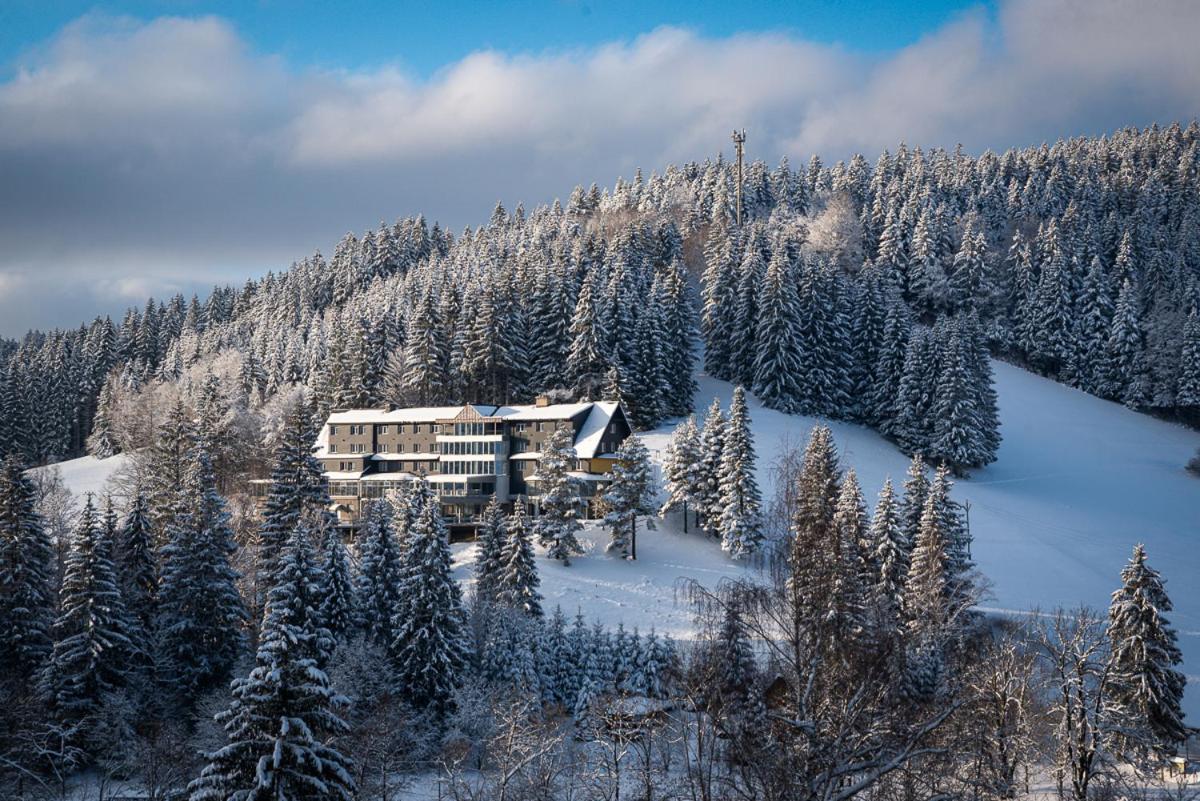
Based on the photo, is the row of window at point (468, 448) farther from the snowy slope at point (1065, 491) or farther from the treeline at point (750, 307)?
the snowy slope at point (1065, 491)

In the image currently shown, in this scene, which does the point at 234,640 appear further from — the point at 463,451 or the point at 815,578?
the point at 815,578

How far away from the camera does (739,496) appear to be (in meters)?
52.2

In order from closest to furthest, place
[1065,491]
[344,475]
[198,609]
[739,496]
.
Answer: [198,609] → [739,496] → [344,475] → [1065,491]

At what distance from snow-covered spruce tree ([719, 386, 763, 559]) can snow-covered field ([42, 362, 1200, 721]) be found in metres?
1.72

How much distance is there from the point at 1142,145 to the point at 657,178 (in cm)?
8774

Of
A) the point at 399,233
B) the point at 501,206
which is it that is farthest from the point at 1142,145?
the point at 399,233

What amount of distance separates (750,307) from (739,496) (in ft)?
103

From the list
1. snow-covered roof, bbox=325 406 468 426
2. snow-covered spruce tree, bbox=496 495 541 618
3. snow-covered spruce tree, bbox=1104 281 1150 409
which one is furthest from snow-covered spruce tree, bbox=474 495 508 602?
snow-covered spruce tree, bbox=1104 281 1150 409

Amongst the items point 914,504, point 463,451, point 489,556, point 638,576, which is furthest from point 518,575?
point 914,504

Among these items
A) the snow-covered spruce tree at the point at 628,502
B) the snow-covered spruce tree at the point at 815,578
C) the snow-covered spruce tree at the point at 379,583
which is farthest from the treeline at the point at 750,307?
the snow-covered spruce tree at the point at 815,578

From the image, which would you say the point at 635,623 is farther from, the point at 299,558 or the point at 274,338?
the point at 274,338

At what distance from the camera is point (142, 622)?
38.2 metres

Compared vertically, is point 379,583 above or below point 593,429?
below

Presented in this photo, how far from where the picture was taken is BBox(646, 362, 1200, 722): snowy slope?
5072 centimetres
